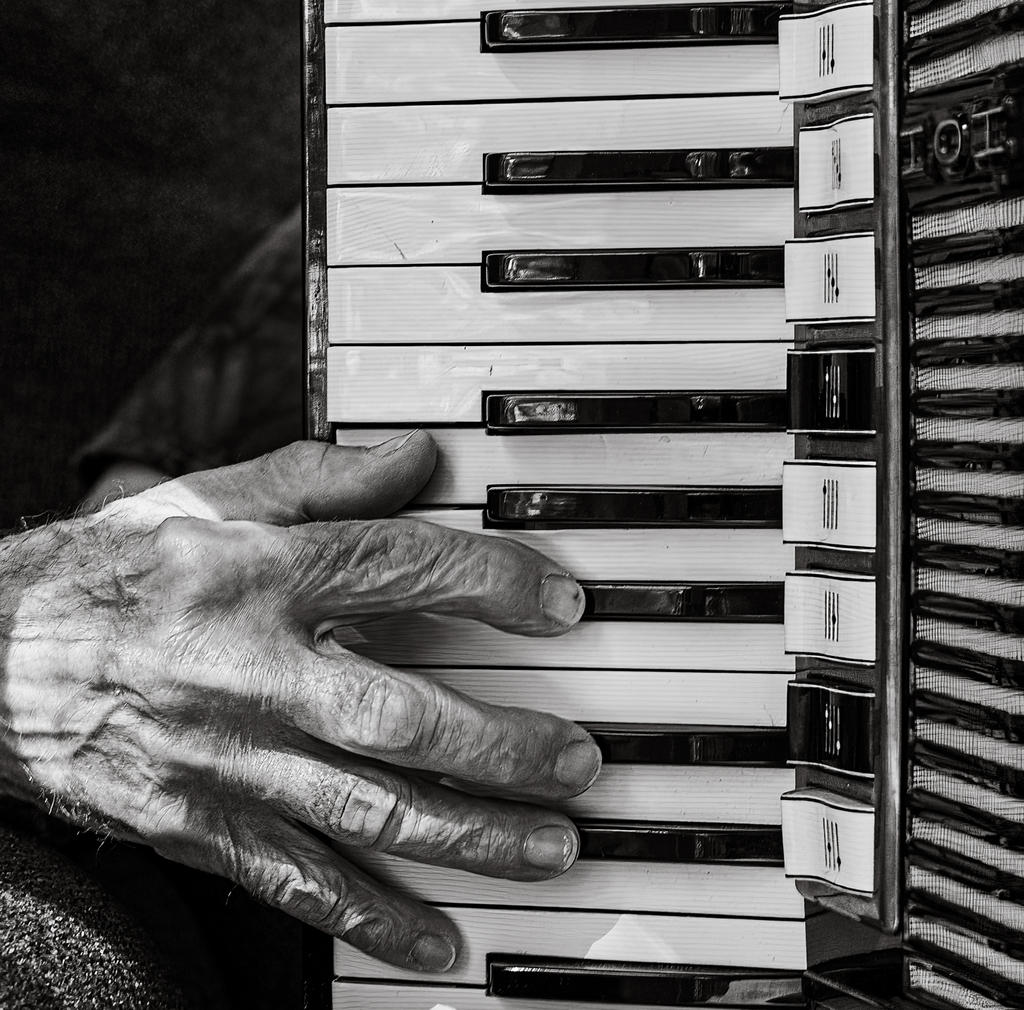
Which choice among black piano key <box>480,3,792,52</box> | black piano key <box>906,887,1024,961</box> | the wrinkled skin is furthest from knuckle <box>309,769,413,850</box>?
black piano key <box>480,3,792,52</box>

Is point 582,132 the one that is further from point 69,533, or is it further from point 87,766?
point 87,766

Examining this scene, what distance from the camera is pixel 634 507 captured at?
891 mm

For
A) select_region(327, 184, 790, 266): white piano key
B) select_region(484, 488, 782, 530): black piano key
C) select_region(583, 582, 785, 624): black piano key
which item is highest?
→ select_region(327, 184, 790, 266): white piano key

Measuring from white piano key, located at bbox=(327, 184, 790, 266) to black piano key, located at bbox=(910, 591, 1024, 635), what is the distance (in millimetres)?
334

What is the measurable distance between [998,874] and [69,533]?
0.86m

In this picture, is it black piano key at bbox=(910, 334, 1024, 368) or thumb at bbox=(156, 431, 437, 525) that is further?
thumb at bbox=(156, 431, 437, 525)

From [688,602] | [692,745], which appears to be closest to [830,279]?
[688,602]

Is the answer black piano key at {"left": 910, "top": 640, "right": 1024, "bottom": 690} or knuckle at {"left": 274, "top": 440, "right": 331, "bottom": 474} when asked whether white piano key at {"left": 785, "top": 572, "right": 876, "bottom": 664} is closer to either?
black piano key at {"left": 910, "top": 640, "right": 1024, "bottom": 690}

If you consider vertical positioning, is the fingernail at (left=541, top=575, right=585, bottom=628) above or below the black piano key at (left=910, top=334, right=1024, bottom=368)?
below

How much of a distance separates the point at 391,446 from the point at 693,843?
1.52ft

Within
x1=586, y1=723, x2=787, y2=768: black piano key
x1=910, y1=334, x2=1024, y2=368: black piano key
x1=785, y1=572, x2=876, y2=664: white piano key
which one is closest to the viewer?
x1=910, y1=334, x2=1024, y2=368: black piano key

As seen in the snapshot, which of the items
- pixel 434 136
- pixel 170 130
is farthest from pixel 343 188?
pixel 170 130

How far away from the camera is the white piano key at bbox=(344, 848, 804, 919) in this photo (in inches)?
36.1

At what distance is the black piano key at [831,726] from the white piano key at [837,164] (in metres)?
0.40
